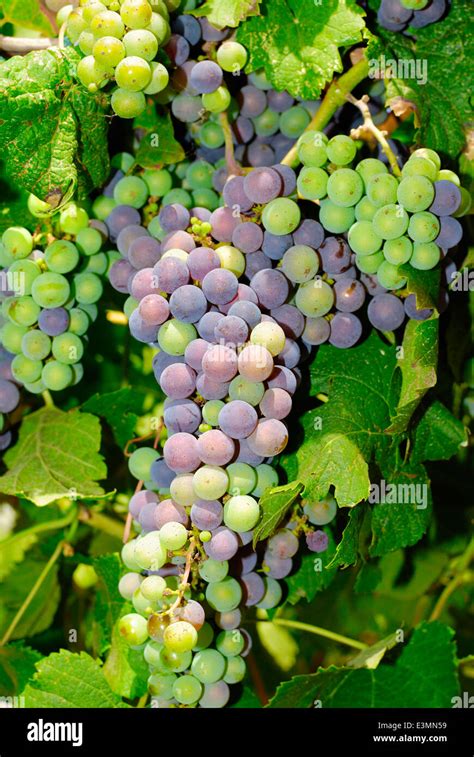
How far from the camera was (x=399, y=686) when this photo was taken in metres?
1.19

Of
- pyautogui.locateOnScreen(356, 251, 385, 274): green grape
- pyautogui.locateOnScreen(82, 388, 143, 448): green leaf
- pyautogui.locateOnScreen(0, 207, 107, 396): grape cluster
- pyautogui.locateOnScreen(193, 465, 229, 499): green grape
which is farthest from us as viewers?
pyautogui.locateOnScreen(82, 388, 143, 448): green leaf

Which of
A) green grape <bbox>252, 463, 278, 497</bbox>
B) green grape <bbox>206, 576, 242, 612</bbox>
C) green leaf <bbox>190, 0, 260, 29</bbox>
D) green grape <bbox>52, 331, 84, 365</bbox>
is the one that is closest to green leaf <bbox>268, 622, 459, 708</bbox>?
green grape <bbox>206, 576, 242, 612</bbox>

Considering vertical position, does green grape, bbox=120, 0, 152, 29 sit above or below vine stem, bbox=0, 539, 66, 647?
above

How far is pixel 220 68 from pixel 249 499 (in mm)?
570

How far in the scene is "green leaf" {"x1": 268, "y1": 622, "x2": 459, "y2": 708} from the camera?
Result: 3.84 feet

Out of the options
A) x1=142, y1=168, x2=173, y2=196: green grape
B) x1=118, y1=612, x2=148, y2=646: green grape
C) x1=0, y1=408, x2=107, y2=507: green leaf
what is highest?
x1=142, y1=168, x2=173, y2=196: green grape

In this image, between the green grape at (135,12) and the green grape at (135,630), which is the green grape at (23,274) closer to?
the green grape at (135,12)

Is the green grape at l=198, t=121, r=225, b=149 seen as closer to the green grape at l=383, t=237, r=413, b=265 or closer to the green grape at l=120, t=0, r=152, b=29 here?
the green grape at l=120, t=0, r=152, b=29

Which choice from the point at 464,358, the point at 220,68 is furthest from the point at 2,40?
the point at 464,358

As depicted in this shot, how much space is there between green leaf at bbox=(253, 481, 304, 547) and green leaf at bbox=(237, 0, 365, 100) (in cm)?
51

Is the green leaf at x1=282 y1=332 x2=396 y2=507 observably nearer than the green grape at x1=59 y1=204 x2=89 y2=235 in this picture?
Answer: Yes

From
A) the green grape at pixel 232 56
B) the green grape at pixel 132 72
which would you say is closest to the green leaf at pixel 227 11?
the green grape at pixel 232 56

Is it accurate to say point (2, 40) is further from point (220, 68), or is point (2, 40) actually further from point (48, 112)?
point (220, 68)

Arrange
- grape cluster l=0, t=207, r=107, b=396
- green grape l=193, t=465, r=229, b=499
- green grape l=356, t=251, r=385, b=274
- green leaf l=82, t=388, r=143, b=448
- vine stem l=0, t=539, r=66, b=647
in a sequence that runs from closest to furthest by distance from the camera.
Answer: green grape l=193, t=465, r=229, b=499
green grape l=356, t=251, r=385, b=274
grape cluster l=0, t=207, r=107, b=396
green leaf l=82, t=388, r=143, b=448
vine stem l=0, t=539, r=66, b=647
